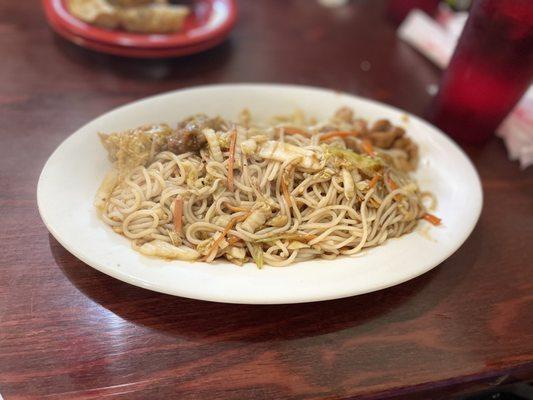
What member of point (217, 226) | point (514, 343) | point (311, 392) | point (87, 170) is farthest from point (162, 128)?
point (514, 343)

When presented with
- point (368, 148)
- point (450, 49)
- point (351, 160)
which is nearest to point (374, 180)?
point (351, 160)

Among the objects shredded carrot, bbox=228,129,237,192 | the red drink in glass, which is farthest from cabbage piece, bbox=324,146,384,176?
the red drink in glass

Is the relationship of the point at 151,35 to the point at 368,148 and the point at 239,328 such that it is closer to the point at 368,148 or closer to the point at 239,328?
the point at 368,148

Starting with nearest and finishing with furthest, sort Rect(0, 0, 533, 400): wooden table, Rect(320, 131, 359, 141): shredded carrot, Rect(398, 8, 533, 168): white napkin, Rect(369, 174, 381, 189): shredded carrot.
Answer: Rect(0, 0, 533, 400): wooden table, Rect(369, 174, 381, 189): shredded carrot, Rect(320, 131, 359, 141): shredded carrot, Rect(398, 8, 533, 168): white napkin

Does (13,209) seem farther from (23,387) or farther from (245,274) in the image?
(245,274)

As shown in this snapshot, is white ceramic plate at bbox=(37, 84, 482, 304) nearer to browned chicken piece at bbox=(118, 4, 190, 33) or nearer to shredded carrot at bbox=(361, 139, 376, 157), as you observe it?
shredded carrot at bbox=(361, 139, 376, 157)

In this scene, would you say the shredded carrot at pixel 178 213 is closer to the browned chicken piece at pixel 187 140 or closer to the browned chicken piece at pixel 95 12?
the browned chicken piece at pixel 187 140
